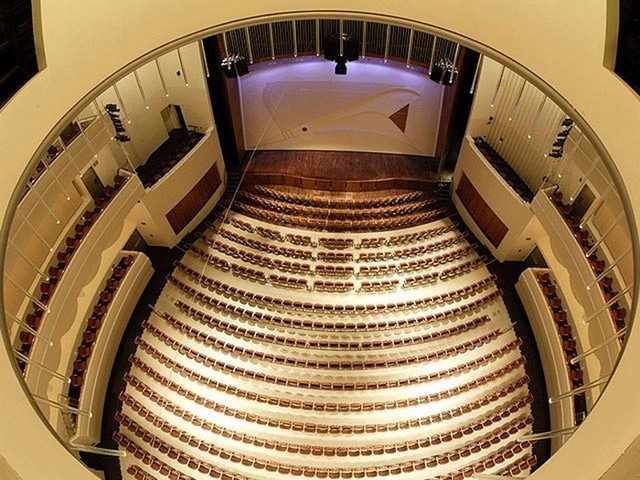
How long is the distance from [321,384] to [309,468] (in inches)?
33.7

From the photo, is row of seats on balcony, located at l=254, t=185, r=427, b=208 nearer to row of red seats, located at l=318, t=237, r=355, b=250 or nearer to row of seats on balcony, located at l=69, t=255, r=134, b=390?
row of red seats, located at l=318, t=237, r=355, b=250

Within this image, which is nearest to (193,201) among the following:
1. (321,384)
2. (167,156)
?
(167,156)

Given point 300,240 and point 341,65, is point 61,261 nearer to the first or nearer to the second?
point 300,240

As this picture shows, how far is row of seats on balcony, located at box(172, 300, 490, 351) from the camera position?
569cm

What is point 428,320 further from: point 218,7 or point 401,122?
point 218,7

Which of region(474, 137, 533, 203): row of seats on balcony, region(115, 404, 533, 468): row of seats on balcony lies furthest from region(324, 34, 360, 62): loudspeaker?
region(115, 404, 533, 468): row of seats on balcony

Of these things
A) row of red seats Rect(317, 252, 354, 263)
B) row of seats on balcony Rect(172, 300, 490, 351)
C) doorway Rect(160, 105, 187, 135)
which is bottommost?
row of seats on balcony Rect(172, 300, 490, 351)

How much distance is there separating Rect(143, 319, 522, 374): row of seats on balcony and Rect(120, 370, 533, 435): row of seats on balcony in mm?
351

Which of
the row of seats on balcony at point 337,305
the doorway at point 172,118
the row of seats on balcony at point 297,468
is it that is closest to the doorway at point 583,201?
the row of seats on balcony at point 337,305

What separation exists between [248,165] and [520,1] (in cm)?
458

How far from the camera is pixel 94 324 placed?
5270 millimetres

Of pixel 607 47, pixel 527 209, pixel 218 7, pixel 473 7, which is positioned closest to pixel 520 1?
pixel 473 7

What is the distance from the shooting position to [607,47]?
286 centimetres

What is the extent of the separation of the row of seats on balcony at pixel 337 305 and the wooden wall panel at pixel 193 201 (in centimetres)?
68
